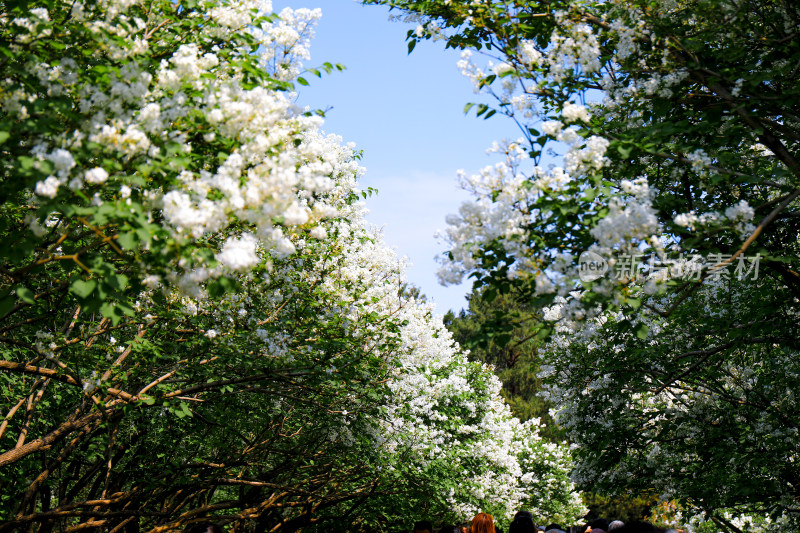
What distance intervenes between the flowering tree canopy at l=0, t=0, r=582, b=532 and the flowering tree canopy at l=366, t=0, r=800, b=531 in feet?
5.15

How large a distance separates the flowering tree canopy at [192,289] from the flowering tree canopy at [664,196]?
1571 millimetres

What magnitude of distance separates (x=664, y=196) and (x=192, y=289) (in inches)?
165

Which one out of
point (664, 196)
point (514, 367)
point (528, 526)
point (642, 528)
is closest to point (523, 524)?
point (528, 526)

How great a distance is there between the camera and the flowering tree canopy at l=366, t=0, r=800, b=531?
4.81 metres

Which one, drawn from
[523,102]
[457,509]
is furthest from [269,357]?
[457,509]

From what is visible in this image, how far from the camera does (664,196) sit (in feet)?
20.2

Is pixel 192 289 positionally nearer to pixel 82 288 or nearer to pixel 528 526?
pixel 82 288

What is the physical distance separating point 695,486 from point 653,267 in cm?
739

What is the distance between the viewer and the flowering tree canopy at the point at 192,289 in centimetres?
411

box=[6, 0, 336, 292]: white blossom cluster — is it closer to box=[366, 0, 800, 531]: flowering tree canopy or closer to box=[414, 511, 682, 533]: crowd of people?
box=[366, 0, 800, 531]: flowering tree canopy

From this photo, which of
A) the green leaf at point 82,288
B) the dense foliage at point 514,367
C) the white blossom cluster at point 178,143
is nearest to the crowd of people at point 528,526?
the white blossom cluster at point 178,143

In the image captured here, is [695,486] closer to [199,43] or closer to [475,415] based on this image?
[475,415]

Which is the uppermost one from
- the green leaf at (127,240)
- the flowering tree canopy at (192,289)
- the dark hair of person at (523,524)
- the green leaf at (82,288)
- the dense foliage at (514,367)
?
the dense foliage at (514,367)

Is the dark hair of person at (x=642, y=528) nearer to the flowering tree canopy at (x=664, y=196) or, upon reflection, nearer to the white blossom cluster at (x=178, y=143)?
the flowering tree canopy at (x=664, y=196)
